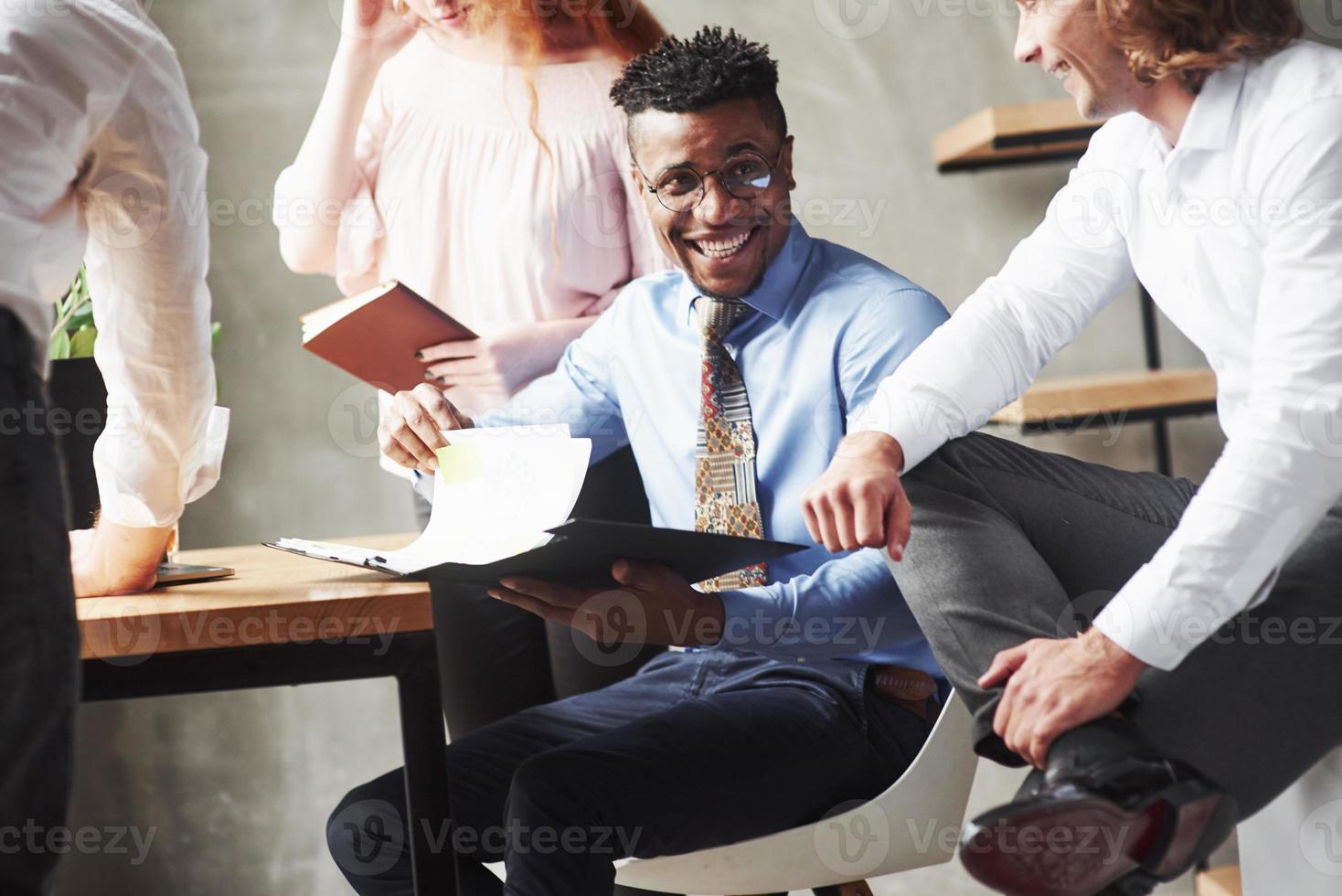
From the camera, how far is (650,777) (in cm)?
114

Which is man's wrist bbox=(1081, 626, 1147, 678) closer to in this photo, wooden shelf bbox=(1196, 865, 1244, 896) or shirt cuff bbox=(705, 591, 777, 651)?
shirt cuff bbox=(705, 591, 777, 651)

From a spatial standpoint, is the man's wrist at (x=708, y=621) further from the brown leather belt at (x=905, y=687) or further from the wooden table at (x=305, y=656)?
the wooden table at (x=305, y=656)

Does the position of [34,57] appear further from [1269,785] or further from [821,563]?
[1269,785]

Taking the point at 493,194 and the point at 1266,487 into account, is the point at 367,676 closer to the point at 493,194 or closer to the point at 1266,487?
the point at 1266,487

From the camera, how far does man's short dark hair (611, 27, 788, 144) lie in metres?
1.44

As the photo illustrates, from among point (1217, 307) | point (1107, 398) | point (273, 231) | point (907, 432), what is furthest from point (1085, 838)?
point (273, 231)

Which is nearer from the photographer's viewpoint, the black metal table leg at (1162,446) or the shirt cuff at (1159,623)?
the shirt cuff at (1159,623)

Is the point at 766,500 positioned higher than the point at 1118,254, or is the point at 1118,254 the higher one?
the point at 1118,254

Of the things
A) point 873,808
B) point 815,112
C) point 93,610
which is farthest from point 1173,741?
point 815,112

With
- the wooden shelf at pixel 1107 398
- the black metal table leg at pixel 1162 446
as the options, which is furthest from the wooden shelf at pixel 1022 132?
the black metal table leg at pixel 1162 446

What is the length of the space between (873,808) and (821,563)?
10.8 inches

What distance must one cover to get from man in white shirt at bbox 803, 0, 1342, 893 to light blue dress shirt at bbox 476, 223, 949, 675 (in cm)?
17

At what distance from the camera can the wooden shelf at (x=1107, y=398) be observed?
203cm

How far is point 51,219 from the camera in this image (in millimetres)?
910
